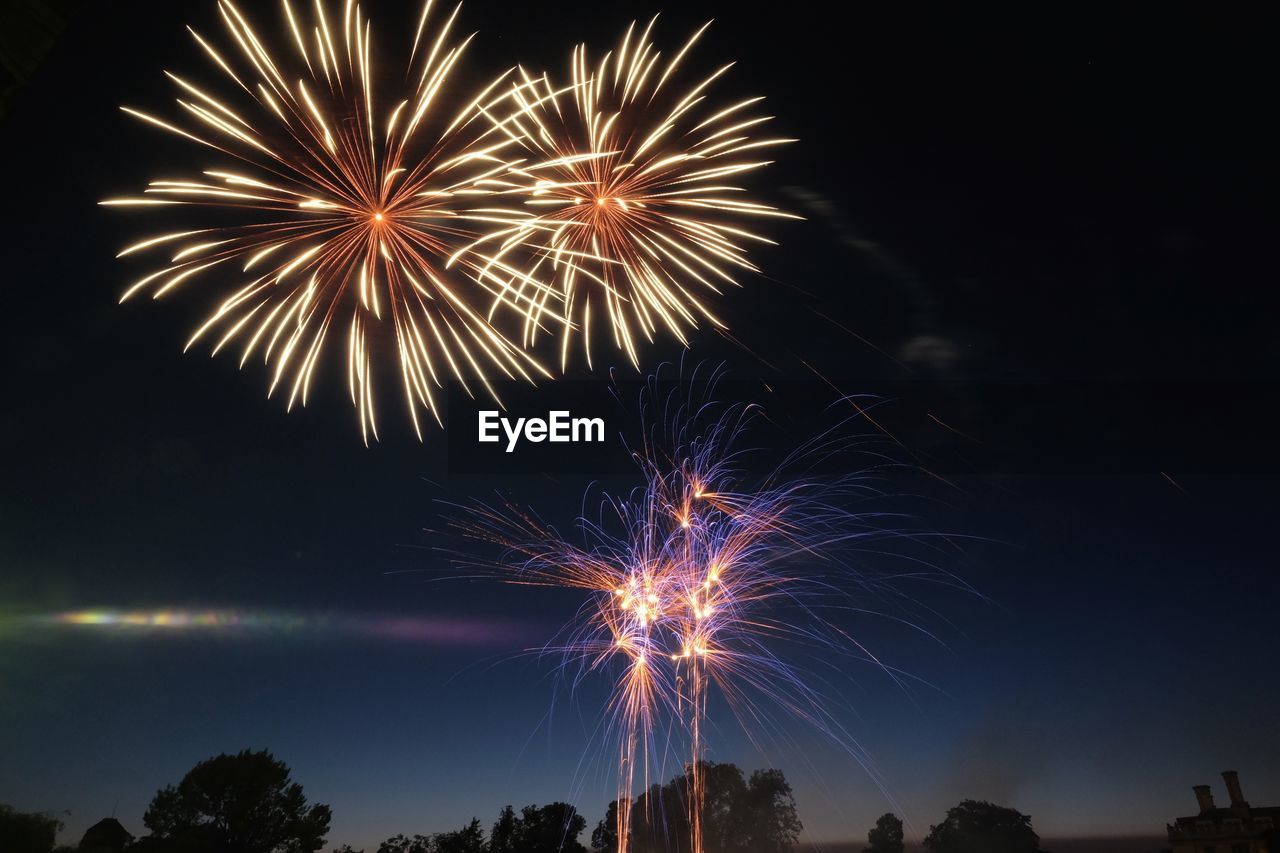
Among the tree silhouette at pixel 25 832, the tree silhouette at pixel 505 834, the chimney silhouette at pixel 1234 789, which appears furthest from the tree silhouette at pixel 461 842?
the chimney silhouette at pixel 1234 789

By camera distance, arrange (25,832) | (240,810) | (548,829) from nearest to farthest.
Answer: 1. (25,832)
2. (240,810)
3. (548,829)

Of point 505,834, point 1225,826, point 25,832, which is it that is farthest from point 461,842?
point 1225,826

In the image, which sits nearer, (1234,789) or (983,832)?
(1234,789)

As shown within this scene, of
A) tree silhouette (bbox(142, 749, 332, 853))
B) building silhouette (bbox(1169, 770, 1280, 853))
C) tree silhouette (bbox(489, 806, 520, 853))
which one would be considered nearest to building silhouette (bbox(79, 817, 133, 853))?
tree silhouette (bbox(142, 749, 332, 853))

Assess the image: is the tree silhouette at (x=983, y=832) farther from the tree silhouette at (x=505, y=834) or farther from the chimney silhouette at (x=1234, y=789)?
the tree silhouette at (x=505, y=834)

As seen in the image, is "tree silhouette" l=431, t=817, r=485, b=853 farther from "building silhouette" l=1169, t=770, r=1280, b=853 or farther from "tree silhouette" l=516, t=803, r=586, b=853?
"building silhouette" l=1169, t=770, r=1280, b=853

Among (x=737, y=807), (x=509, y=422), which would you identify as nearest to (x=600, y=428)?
(x=509, y=422)

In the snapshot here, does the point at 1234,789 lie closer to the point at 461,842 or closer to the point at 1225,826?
the point at 1225,826

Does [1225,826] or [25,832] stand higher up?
[25,832]
